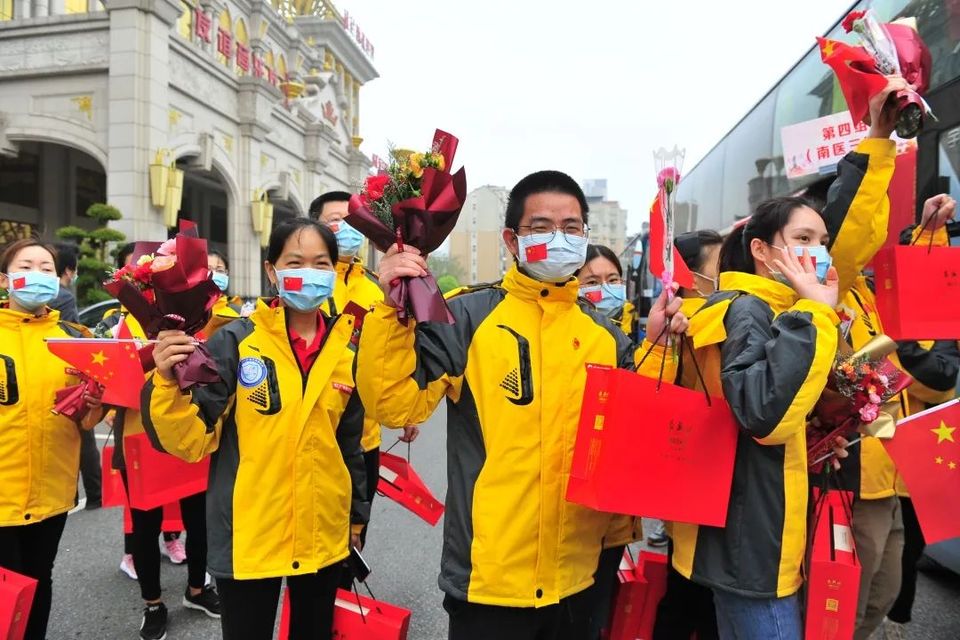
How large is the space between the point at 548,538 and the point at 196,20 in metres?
19.4

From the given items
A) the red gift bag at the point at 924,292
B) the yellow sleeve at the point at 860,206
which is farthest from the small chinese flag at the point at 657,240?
the red gift bag at the point at 924,292

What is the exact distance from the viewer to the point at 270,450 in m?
2.19

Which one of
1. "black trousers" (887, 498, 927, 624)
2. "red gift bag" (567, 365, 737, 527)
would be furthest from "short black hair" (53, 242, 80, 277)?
"black trousers" (887, 498, 927, 624)

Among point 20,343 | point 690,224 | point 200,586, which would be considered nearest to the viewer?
point 20,343

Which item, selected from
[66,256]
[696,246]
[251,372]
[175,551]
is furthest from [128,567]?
[696,246]

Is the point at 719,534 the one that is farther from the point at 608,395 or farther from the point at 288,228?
the point at 288,228

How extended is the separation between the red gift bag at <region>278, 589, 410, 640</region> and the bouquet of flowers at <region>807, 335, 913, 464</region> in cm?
149

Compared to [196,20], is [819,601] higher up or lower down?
lower down

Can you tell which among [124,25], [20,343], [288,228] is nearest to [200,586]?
[20,343]

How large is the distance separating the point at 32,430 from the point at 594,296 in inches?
117

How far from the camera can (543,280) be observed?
6.16 ft

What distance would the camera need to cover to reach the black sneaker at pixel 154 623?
3154 millimetres

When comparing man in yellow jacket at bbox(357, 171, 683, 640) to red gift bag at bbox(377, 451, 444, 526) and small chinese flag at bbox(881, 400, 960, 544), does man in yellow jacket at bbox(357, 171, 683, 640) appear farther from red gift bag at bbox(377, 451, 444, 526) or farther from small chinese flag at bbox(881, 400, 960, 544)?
red gift bag at bbox(377, 451, 444, 526)

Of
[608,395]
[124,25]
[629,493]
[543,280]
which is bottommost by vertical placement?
[629,493]
